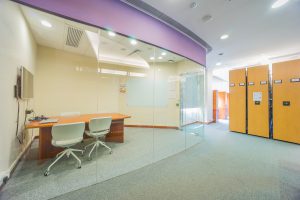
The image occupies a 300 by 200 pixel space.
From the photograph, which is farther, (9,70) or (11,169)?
(11,169)

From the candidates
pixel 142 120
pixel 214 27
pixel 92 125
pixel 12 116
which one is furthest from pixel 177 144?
pixel 12 116

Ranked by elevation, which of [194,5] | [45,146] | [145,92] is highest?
[194,5]

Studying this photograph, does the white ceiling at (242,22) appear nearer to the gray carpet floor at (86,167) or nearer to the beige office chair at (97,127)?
the beige office chair at (97,127)

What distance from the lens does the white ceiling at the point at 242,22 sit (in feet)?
7.65

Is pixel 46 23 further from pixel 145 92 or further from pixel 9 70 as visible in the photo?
pixel 145 92

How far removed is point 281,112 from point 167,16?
4.90m

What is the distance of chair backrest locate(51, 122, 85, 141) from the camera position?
2223mm

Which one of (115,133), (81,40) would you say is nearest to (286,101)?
(115,133)

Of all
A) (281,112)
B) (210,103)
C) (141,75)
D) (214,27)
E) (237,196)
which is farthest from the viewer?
(210,103)

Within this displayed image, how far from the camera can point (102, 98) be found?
3158 millimetres

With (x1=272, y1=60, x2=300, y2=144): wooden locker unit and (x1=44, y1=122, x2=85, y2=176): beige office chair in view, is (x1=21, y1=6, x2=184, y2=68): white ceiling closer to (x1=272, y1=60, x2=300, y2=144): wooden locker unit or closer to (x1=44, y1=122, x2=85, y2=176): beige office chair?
(x1=44, y1=122, x2=85, y2=176): beige office chair

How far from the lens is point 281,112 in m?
4.09

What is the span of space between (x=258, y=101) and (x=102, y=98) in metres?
5.55

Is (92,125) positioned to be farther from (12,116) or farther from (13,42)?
(13,42)
